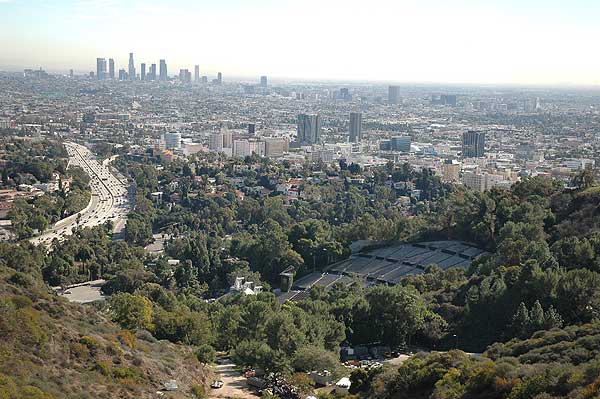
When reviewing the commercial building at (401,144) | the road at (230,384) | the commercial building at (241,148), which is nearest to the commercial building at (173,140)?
the commercial building at (241,148)

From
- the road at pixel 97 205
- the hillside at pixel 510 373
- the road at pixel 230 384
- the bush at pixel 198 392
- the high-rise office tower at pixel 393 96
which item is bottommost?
the road at pixel 97 205

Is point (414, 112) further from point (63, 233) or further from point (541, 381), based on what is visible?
point (541, 381)

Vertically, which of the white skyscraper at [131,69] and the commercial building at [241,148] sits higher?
the white skyscraper at [131,69]

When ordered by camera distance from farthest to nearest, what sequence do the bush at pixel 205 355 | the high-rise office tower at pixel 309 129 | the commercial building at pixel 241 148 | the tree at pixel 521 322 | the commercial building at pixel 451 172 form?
1. the high-rise office tower at pixel 309 129
2. the commercial building at pixel 241 148
3. the commercial building at pixel 451 172
4. the bush at pixel 205 355
5. the tree at pixel 521 322

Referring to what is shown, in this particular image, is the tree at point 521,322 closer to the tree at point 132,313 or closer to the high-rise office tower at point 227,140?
the tree at point 132,313

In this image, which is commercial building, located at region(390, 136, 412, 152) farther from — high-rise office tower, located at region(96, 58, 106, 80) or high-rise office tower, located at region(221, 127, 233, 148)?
high-rise office tower, located at region(96, 58, 106, 80)

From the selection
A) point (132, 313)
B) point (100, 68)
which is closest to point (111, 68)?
point (100, 68)
